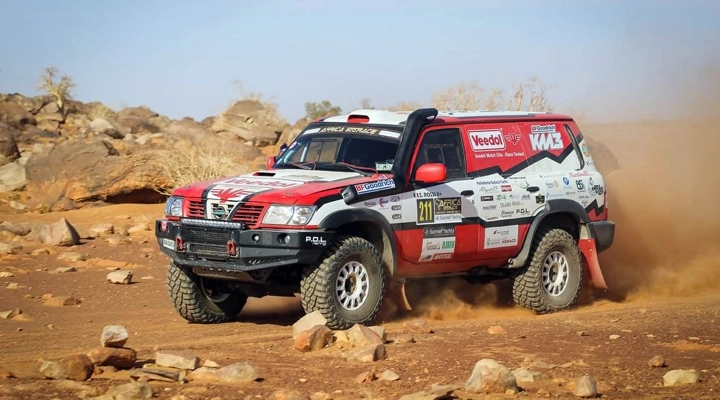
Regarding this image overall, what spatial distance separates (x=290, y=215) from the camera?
8953mm

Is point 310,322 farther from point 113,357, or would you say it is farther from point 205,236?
point 113,357

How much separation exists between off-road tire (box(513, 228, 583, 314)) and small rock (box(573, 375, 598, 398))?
439cm

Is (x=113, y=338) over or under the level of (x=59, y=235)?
under

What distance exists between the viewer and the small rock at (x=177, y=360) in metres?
7.16

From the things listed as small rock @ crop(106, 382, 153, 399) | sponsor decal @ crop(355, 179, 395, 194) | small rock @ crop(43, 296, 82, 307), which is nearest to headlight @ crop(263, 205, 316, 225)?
sponsor decal @ crop(355, 179, 395, 194)

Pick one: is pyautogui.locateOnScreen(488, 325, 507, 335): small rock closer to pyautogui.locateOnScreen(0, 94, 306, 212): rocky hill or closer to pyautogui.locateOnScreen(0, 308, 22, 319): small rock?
pyautogui.locateOnScreen(0, 308, 22, 319): small rock

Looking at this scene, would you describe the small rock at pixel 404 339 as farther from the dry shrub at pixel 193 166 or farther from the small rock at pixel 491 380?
the dry shrub at pixel 193 166

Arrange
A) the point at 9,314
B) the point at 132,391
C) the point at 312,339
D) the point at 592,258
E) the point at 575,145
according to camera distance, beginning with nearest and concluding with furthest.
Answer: the point at 132,391 → the point at 312,339 → the point at 9,314 → the point at 592,258 → the point at 575,145

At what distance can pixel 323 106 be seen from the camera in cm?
4531

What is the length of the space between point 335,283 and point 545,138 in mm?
3534

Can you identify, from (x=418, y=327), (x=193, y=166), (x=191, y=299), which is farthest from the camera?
(x=193, y=166)

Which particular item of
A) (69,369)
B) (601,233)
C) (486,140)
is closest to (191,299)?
(69,369)

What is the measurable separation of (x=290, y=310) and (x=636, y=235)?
17.7 ft

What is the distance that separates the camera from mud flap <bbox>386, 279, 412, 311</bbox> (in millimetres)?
10723
